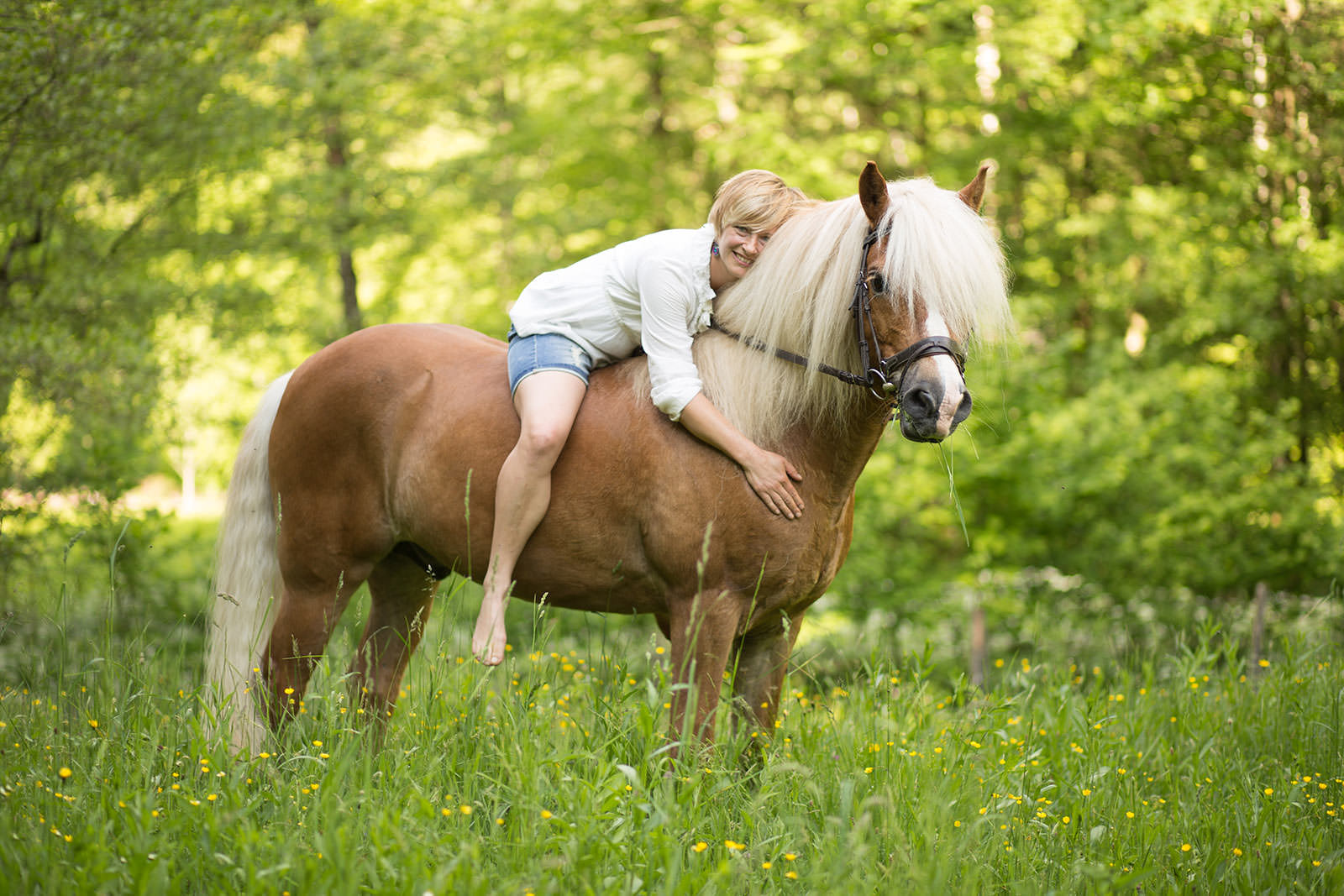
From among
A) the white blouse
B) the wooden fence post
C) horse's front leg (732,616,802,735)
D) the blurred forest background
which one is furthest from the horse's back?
the wooden fence post

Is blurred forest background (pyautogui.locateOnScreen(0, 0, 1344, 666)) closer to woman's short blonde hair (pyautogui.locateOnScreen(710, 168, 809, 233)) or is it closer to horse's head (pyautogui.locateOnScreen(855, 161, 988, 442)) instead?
woman's short blonde hair (pyautogui.locateOnScreen(710, 168, 809, 233))

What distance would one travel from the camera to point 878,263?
8.54 feet

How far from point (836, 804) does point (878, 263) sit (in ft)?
5.19

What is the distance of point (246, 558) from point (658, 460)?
5.83 feet

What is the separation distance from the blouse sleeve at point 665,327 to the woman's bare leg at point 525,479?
310 millimetres

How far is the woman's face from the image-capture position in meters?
2.88

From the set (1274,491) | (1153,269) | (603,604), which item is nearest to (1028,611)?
(1274,491)

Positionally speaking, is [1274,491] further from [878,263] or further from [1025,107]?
[878,263]

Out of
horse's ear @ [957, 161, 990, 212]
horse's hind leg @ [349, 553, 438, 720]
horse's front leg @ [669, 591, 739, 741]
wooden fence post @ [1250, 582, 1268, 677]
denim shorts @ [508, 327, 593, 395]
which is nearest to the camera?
horse's front leg @ [669, 591, 739, 741]

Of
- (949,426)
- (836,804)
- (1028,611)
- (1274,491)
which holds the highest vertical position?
(949,426)

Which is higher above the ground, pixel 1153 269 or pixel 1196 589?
pixel 1153 269

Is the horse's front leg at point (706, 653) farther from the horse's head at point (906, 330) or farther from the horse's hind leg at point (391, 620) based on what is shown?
the horse's hind leg at point (391, 620)

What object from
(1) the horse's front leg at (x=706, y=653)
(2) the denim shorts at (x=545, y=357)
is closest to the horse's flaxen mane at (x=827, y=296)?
(2) the denim shorts at (x=545, y=357)

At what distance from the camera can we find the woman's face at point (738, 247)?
2885 millimetres
